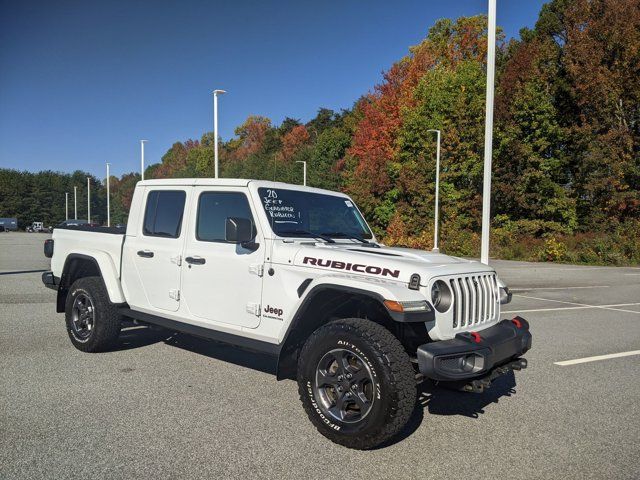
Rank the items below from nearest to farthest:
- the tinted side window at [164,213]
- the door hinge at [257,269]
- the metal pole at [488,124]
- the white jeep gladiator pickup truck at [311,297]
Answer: the white jeep gladiator pickup truck at [311,297] → the door hinge at [257,269] → the tinted side window at [164,213] → the metal pole at [488,124]

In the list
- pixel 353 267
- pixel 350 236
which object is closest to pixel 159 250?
pixel 350 236

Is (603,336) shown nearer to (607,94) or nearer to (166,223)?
(166,223)

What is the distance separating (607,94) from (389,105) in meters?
16.1

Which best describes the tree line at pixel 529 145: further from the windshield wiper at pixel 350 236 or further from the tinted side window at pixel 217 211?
the tinted side window at pixel 217 211

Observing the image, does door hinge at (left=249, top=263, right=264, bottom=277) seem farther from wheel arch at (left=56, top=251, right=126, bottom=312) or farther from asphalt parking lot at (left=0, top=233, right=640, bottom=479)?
wheel arch at (left=56, top=251, right=126, bottom=312)

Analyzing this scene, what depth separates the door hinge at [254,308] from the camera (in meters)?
4.45

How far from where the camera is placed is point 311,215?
512 centimetres

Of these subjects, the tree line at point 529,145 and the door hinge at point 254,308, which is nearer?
the door hinge at point 254,308

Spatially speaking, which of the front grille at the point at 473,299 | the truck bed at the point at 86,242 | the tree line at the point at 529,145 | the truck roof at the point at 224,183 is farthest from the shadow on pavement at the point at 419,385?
the tree line at the point at 529,145

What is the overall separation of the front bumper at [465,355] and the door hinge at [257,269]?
155 cm

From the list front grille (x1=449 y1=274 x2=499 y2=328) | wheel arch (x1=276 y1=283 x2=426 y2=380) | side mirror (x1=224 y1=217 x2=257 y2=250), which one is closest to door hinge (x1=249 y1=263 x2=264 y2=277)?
side mirror (x1=224 y1=217 x2=257 y2=250)

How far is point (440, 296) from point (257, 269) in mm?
1571

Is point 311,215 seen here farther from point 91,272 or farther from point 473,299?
point 91,272

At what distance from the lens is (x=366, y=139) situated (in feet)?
138
